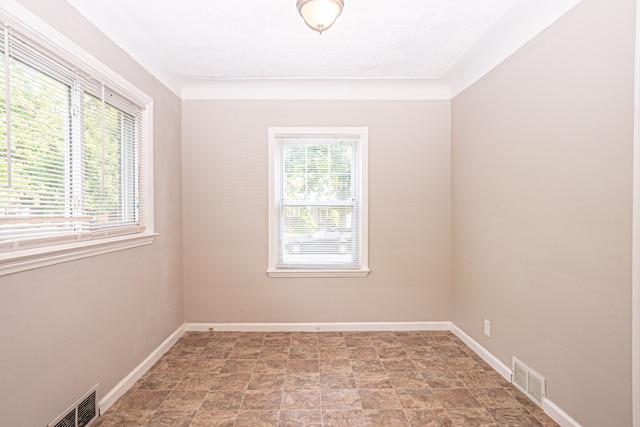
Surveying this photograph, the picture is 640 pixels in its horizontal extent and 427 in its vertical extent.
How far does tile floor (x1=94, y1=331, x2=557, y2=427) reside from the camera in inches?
78.6

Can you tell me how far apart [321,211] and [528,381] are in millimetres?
2209

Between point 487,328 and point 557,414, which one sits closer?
point 557,414

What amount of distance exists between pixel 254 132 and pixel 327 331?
224cm

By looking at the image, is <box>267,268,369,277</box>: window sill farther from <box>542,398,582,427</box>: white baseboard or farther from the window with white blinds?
<box>542,398,582,427</box>: white baseboard

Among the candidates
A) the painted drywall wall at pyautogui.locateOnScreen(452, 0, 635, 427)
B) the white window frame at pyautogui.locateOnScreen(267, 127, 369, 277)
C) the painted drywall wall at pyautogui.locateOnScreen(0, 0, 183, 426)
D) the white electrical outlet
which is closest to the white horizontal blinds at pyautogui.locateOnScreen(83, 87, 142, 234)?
the painted drywall wall at pyautogui.locateOnScreen(0, 0, 183, 426)

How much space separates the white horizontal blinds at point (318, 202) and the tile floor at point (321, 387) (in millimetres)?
865

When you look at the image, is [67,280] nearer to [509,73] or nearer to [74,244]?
[74,244]

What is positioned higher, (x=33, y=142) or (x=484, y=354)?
(x=33, y=142)

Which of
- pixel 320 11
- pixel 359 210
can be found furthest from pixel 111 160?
pixel 359 210

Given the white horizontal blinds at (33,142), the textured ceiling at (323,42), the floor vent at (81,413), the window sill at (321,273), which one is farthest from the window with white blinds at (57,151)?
the window sill at (321,273)

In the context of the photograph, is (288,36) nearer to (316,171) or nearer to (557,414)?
(316,171)

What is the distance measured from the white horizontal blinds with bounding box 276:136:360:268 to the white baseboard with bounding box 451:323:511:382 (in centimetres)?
121

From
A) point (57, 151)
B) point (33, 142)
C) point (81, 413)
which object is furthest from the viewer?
point (81, 413)

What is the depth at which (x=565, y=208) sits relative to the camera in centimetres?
187
